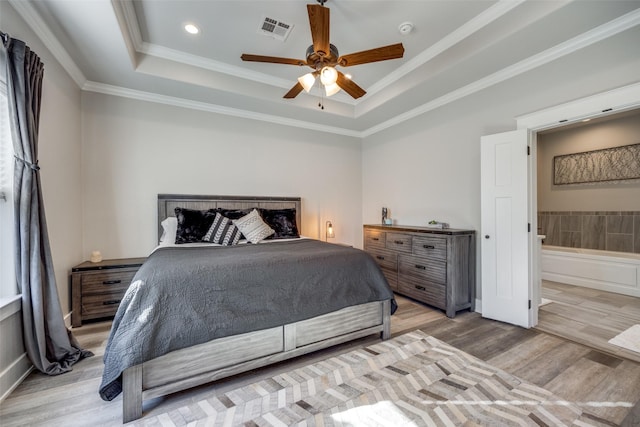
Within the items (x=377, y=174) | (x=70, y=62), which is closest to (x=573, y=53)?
(x=377, y=174)

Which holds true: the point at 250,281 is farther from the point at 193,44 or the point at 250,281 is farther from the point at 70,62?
the point at 70,62

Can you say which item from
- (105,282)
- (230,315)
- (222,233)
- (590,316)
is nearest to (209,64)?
(222,233)

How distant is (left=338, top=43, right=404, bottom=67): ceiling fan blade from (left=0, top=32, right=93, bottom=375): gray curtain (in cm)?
230

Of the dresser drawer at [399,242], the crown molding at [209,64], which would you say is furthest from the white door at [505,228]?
the crown molding at [209,64]

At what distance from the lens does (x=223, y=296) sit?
1.76 meters

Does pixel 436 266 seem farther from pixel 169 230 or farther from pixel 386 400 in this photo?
pixel 169 230

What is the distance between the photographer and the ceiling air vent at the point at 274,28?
2.49 meters

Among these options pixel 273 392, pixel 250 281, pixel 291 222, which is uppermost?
pixel 291 222

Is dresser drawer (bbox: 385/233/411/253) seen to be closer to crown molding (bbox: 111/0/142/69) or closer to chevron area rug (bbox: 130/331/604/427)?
chevron area rug (bbox: 130/331/604/427)

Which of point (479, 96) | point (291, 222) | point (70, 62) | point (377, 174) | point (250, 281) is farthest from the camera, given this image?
point (377, 174)

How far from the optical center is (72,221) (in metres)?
2.81

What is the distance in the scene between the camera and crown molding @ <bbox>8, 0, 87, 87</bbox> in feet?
6.23

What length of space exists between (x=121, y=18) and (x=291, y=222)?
107 inches

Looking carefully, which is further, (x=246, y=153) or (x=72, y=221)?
(x=246, y=153)
